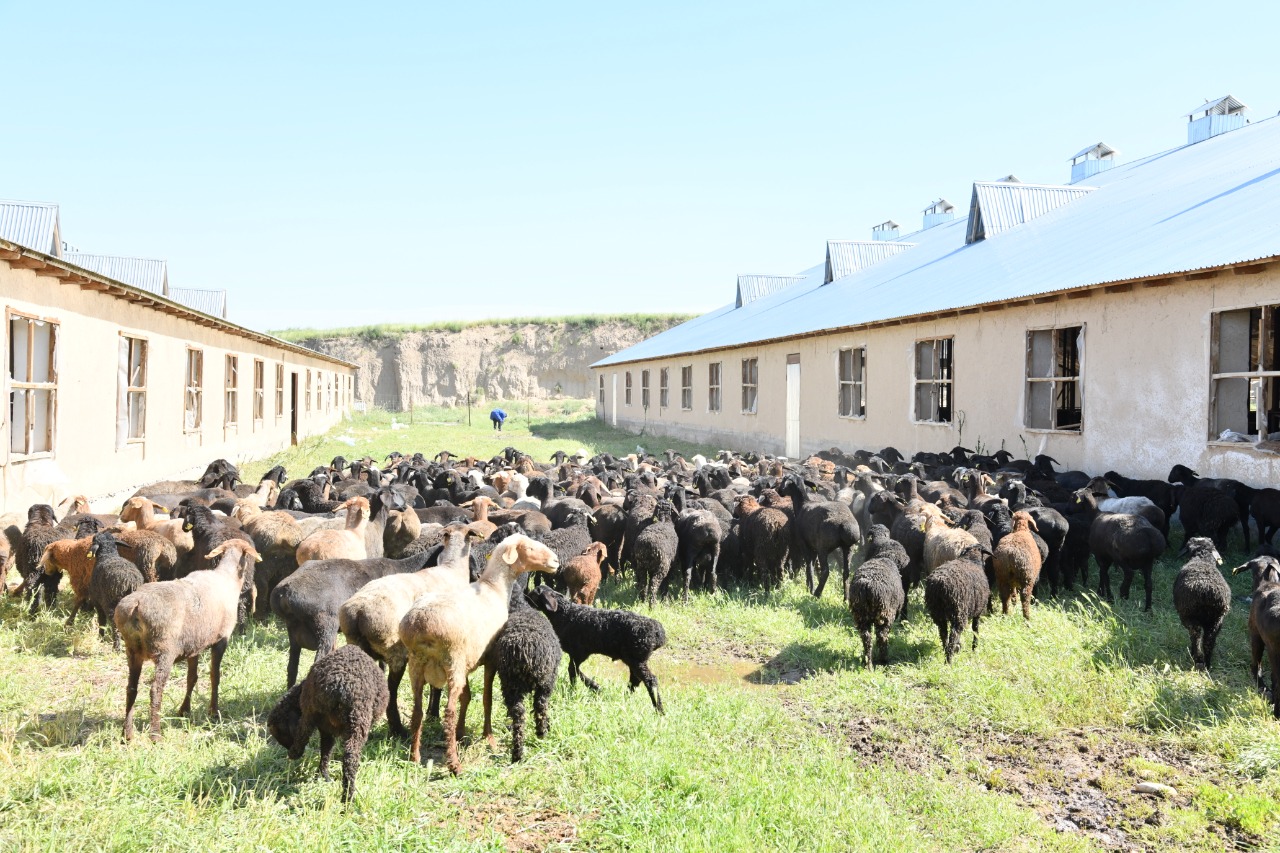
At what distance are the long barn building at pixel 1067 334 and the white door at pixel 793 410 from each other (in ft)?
0.24

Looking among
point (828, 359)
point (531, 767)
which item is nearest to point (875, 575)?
point (531, 767)

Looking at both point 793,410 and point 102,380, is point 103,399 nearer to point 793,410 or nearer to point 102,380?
point 102,380

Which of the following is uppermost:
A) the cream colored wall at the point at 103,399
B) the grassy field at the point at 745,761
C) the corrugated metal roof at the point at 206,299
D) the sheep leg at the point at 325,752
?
the corrugated metal roof at the point at 206,299

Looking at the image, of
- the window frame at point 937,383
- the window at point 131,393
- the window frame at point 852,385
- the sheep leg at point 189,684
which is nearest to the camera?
the sheep leg at point 189,684

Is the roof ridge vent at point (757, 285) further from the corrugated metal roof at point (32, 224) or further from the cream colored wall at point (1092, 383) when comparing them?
the corrugated metal roof at point (32, 224)

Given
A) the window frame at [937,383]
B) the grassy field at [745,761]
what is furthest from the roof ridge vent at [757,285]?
the grassy field at [745,761]

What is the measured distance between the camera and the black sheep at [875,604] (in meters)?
6.36

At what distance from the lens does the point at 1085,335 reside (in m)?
12.6

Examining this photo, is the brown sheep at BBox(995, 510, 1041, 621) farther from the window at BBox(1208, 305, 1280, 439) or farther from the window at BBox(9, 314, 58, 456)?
the window at BBox(9, 314, 58, 456)

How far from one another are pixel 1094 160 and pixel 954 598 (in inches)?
1093

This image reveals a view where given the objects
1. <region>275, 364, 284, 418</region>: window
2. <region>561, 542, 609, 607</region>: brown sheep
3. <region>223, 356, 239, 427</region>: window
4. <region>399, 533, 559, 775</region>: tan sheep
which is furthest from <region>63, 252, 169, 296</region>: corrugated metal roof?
<region>399, 533, 559, 775</region>: tan sheep

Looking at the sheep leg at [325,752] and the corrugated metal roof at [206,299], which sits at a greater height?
the corrugated metal roof at [206,299]

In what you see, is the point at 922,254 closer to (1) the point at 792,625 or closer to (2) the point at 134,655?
(1) the point at 792,625

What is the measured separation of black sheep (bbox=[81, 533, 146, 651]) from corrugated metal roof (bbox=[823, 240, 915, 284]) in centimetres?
2598
